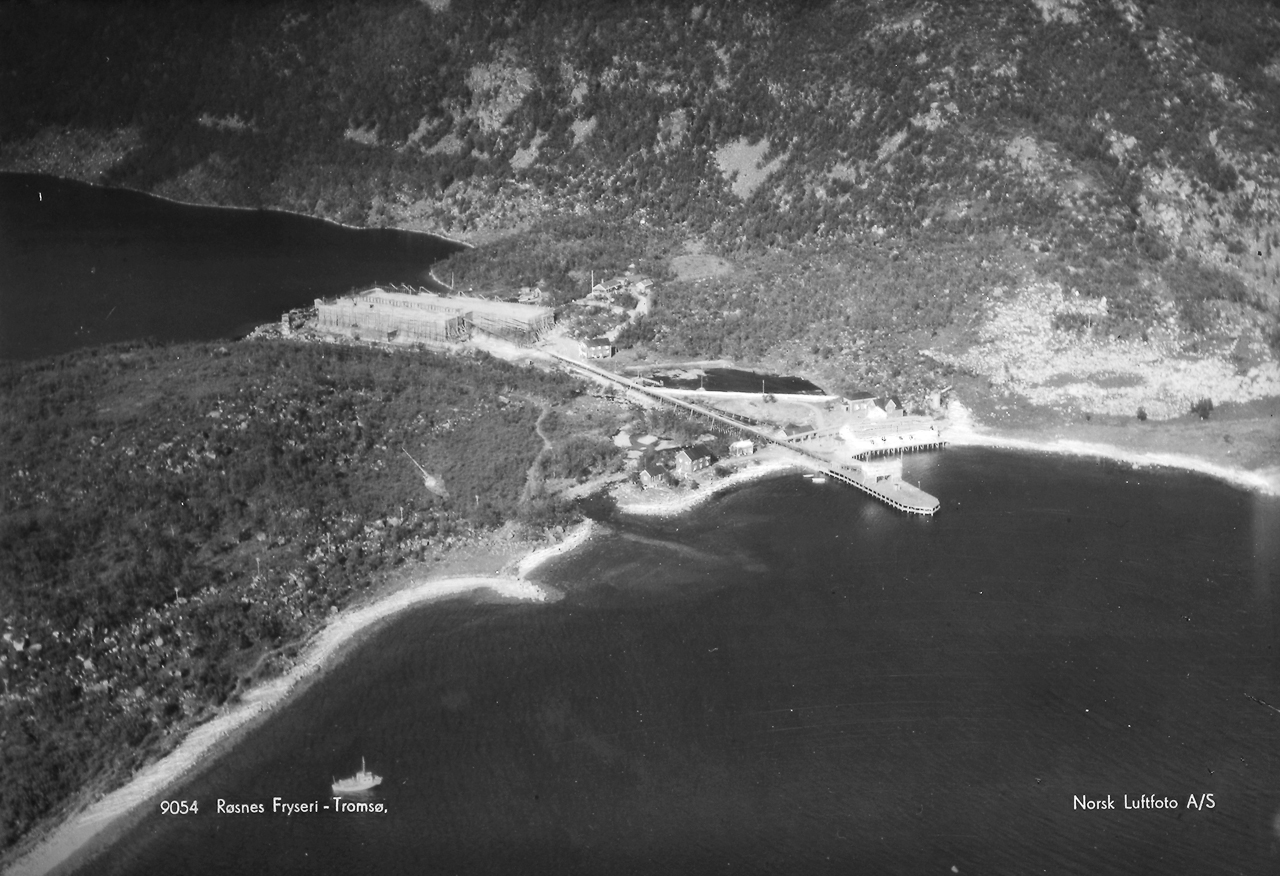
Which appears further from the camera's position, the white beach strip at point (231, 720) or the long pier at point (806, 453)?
the long pier at point (806, 453)

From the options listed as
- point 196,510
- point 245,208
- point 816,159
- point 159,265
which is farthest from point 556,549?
point 245,208

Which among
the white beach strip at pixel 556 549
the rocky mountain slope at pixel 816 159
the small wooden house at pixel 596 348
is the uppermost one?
the rocky mountain slope at pixel 816 159

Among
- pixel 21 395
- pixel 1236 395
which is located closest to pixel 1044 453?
pixel 1236 395

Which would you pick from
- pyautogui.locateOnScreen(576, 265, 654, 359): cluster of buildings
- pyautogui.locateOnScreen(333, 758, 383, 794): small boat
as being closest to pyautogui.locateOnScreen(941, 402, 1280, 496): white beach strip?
pyautogui.locateOnScreen(576, 265, 654, 359): cluster of buildings

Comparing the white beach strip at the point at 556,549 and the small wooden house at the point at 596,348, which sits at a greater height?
the small wooden house at the point at 596,348

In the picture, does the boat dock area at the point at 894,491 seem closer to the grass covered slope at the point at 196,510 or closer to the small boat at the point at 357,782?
the grass covered slope at the point at 196,510

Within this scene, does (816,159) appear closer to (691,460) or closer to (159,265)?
(691,460)

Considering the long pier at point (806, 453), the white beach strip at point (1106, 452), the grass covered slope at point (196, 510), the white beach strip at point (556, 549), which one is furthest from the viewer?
the white beach strip at point (1106, 452)

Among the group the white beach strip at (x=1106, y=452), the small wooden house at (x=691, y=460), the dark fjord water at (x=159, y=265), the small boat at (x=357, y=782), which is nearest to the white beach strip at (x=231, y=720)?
the small boat at (x=357, y=782)
